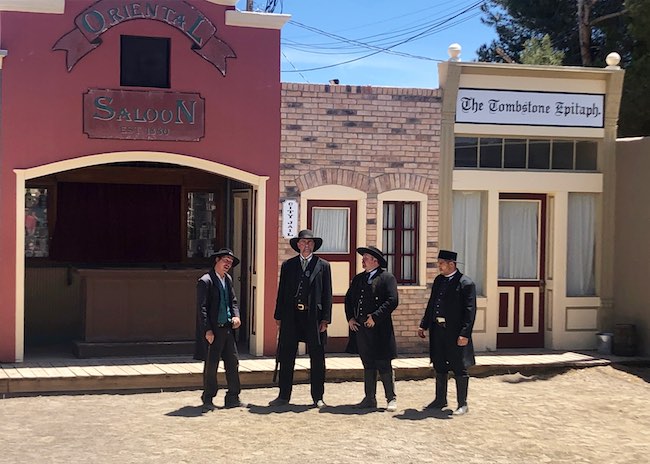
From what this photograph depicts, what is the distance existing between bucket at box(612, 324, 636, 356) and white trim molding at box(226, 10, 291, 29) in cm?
640

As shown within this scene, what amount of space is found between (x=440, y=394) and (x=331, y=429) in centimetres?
165

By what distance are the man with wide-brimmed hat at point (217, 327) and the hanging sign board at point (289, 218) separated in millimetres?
2637

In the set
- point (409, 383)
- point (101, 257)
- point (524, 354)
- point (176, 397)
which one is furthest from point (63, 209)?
point (524, 354)

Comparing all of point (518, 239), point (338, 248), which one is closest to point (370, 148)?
point (338, 248)

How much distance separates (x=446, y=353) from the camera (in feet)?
34.5

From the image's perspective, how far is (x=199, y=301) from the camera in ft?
33.7

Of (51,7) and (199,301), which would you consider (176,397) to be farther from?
(51,7)

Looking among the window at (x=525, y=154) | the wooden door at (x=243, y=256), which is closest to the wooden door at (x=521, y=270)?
the window at (x=525, y=154)

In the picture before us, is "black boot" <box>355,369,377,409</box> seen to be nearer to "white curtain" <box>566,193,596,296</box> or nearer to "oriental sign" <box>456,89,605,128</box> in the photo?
"oriental sign" <box>456,89,605,128</box>

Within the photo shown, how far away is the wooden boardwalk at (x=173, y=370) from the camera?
1128cm

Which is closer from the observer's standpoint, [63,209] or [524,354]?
[524,354]

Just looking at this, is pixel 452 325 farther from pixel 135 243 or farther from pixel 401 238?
pixel 135 243

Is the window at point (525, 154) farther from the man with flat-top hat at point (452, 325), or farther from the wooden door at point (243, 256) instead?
the man with flat-top hat at point (452, 325)

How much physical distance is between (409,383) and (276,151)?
350 cm
